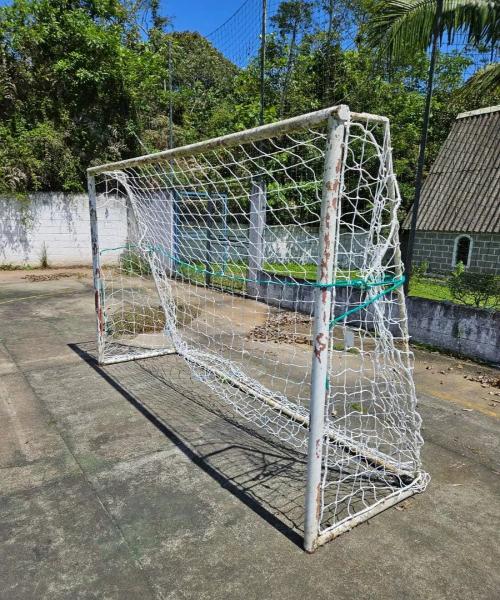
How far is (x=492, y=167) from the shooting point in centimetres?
1113

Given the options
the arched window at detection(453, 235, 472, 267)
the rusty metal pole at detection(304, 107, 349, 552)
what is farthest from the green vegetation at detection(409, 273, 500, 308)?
the arched window at detection(453, 235, 472, 267)

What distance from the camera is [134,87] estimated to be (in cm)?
1262

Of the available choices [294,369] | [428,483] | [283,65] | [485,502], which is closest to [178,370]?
[294,369]

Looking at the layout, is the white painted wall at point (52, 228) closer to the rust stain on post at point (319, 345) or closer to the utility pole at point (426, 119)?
the utility pole at point (426, 119)

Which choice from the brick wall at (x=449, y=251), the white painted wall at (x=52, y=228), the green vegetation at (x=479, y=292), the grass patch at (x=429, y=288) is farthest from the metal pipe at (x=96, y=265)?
the brick wall at (x=449, y=251)

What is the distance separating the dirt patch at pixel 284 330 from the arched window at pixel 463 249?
5.63 metres

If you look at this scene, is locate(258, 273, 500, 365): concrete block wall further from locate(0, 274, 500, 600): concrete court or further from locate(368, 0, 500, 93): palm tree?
locate(368, 0, 500, 93): palm tree

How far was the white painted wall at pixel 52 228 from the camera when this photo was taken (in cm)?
1110

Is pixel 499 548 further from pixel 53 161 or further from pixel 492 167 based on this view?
pixel 53 161

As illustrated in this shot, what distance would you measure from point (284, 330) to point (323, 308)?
4.61 metres

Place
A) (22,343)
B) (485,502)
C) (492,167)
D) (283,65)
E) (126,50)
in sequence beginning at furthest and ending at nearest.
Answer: (283,65)
(126,50)
(492,167)
(22,343)
(485,502)

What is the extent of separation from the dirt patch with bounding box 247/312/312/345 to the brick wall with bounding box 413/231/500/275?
18.1ft

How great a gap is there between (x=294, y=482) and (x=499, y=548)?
118 cm

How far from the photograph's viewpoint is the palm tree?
667cm
